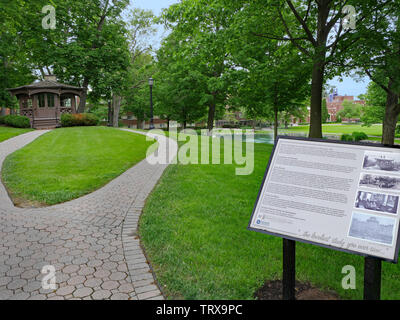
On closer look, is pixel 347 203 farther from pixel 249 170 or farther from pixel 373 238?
pixel 249 170

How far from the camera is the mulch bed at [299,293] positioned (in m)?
3.29

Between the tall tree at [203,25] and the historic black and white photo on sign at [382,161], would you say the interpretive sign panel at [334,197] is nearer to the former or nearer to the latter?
the historic black and white photo on sign at [382,161]

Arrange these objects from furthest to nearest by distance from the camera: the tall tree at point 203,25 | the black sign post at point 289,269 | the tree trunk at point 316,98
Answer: the tall tree at point 203,25 → the tree trunk at point 316,98 → the black sign post at point 289,269

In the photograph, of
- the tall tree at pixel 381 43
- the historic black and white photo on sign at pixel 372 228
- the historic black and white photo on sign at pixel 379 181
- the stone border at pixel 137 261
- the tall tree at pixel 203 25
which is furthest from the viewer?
the tall tree at pixel 203 25

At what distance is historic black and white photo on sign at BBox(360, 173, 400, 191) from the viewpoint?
8.21ft

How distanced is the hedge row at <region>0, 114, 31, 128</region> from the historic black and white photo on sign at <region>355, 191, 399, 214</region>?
2793 cm

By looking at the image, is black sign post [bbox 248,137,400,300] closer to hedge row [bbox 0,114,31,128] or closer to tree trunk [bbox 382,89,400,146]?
tree trunk [bbox 382,89,400,146]

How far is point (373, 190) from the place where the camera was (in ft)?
8.40

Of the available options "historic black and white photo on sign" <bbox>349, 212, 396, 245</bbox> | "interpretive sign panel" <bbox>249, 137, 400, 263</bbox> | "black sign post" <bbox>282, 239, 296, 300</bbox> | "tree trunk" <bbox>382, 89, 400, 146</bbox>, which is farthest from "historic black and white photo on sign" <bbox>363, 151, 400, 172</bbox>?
"tree trunk" <bbox>382, 89, 400, 146</bbox>

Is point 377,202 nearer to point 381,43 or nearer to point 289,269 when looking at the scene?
point 289,269

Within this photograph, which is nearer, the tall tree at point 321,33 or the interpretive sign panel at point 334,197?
the interpretive sign panel at point 334,197

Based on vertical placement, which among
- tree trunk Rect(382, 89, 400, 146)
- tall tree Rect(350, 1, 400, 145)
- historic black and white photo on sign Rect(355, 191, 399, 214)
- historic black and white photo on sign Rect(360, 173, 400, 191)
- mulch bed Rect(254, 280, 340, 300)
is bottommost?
mulch bed Rect(254, 280, 340, 300)

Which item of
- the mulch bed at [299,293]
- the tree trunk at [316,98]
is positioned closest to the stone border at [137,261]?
the mulch bed at [299,293]
